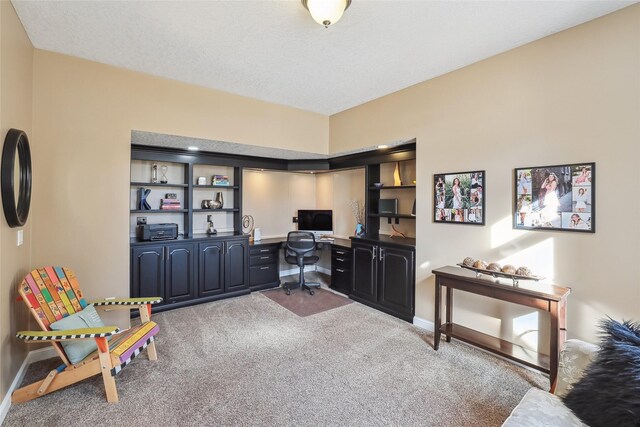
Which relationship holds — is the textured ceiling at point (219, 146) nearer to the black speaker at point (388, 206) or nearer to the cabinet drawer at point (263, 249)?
the black speaker at point (388, 206)

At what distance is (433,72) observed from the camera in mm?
3139

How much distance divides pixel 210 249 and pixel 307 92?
2584 millimetres

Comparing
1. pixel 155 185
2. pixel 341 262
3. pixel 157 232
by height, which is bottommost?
pixel 341 262

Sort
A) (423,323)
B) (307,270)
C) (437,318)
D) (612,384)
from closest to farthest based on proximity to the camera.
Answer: (612,384) → (437,318) → (423,323) → (307,270)

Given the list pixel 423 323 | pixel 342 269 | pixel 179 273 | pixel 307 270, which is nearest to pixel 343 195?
pixel 342 269

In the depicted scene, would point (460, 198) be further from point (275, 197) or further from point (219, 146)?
point (275, 197)

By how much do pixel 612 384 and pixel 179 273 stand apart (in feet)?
13.7

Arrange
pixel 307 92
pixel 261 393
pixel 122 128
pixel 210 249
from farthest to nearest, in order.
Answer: pixel 210 249
pixel 307 92
pixel 122 128
pixel 261 393

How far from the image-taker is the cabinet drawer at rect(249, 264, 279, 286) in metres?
4.72

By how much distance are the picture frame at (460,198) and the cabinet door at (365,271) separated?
1094 millimetres

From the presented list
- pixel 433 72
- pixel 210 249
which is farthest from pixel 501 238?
pixel 210 249

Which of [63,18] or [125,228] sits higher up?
[63,18]

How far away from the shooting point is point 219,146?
4020 millimetres

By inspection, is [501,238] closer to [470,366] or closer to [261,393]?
[470,366]
